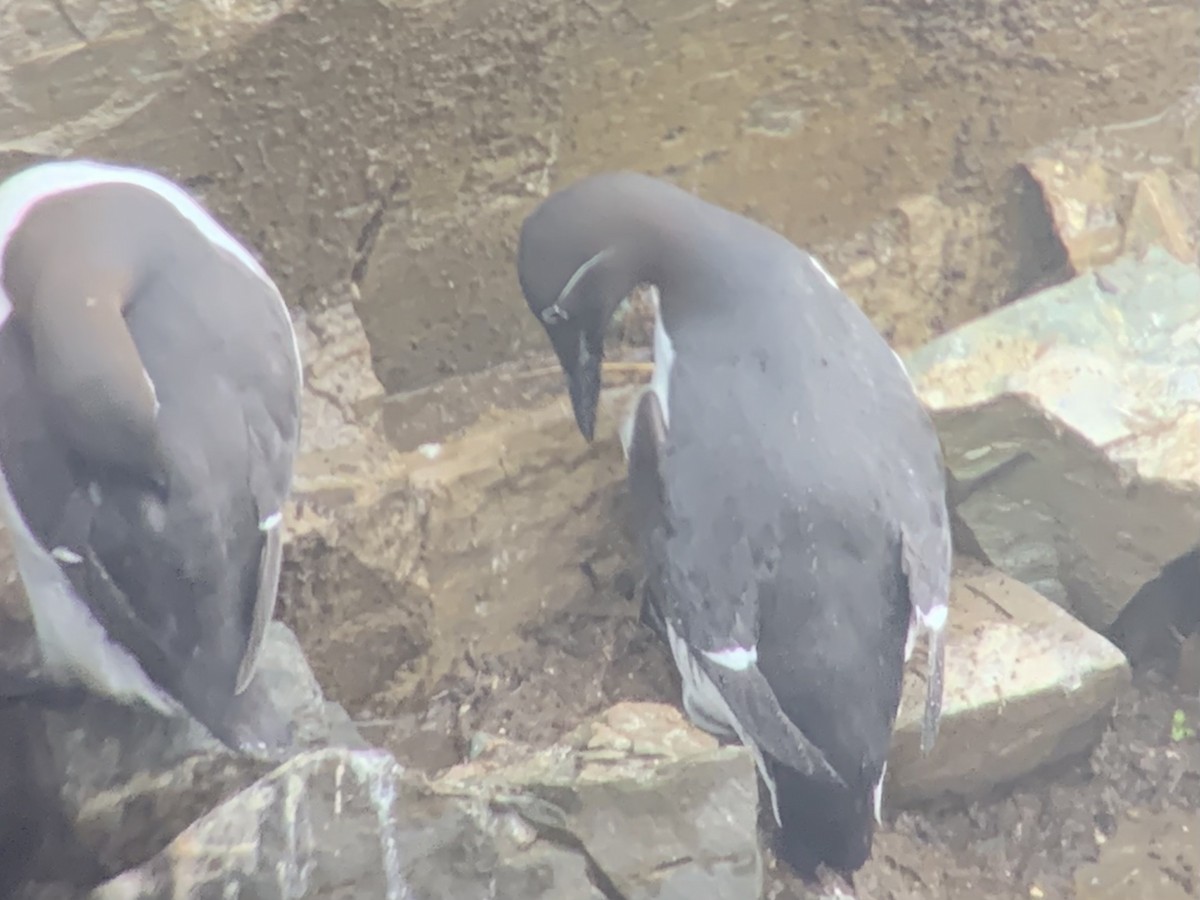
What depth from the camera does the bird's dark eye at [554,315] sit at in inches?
74.8

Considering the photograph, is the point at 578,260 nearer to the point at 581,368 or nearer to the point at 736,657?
the point at 581,368

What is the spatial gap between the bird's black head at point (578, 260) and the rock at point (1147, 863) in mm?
1111

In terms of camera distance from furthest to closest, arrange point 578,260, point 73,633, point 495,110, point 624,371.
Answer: point 624,371, point 495,110, point 578,260, point 73,633

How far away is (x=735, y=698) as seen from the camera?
1.67m

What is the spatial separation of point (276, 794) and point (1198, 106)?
2.14 metres

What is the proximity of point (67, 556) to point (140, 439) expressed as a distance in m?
0.21

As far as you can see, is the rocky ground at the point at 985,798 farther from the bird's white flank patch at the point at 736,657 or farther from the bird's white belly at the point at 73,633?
the bird's white belly at the point at 73,633

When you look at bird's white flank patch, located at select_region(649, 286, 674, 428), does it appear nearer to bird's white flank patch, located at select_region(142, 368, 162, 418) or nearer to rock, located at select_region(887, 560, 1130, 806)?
rock, located at select_region(887, 560, 1130, 806)

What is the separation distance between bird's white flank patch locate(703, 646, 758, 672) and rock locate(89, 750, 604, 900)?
40 centimetres

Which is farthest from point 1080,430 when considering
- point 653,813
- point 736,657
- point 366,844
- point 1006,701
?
point 366,844

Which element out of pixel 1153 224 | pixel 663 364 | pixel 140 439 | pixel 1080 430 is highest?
pixel 140 439

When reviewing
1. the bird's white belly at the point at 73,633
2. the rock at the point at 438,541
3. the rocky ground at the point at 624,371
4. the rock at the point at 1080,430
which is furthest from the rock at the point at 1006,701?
the bird's white belly at the point at 73,633

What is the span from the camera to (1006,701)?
1887 millimetres

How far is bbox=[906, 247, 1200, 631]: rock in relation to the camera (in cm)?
197
